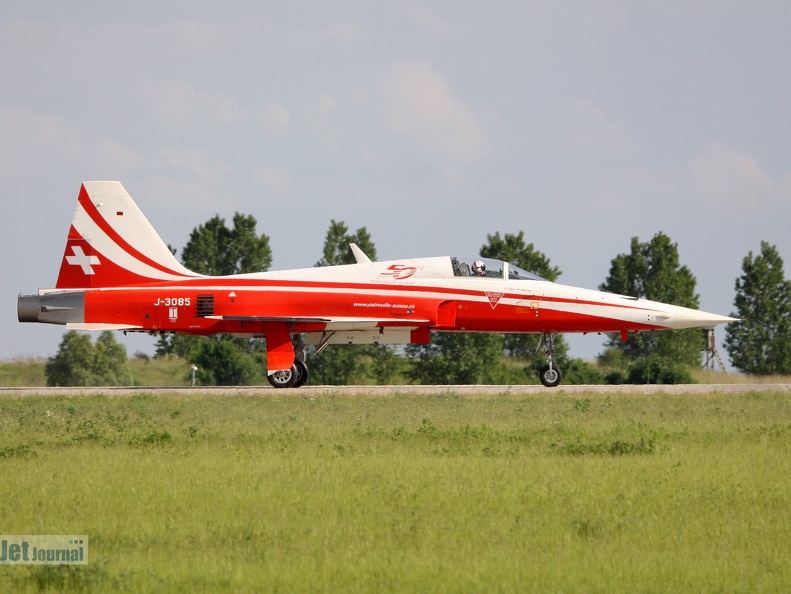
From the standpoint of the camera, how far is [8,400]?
2209 cm

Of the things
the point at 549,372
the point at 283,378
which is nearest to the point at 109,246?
the point at 283,378

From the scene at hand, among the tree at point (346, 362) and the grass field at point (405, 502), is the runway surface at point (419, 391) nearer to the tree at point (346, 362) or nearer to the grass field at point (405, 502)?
the grass field at point (405, 502)

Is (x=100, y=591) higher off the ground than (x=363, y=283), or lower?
lower

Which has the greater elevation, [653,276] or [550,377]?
[653,276]

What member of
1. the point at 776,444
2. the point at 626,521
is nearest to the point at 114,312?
the point at 776,444

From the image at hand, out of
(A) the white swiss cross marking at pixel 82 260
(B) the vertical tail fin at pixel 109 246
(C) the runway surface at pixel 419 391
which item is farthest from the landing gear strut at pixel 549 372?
(A) the white swiss cross marking at pixel 82 260

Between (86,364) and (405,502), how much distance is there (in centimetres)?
2854

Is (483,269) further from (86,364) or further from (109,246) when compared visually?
(86,364)

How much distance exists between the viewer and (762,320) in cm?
4272

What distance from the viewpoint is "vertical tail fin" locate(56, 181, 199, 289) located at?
24891 millimetres

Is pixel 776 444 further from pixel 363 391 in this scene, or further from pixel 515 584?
pixel 363 391

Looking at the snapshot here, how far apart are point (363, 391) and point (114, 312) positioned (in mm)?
6148
